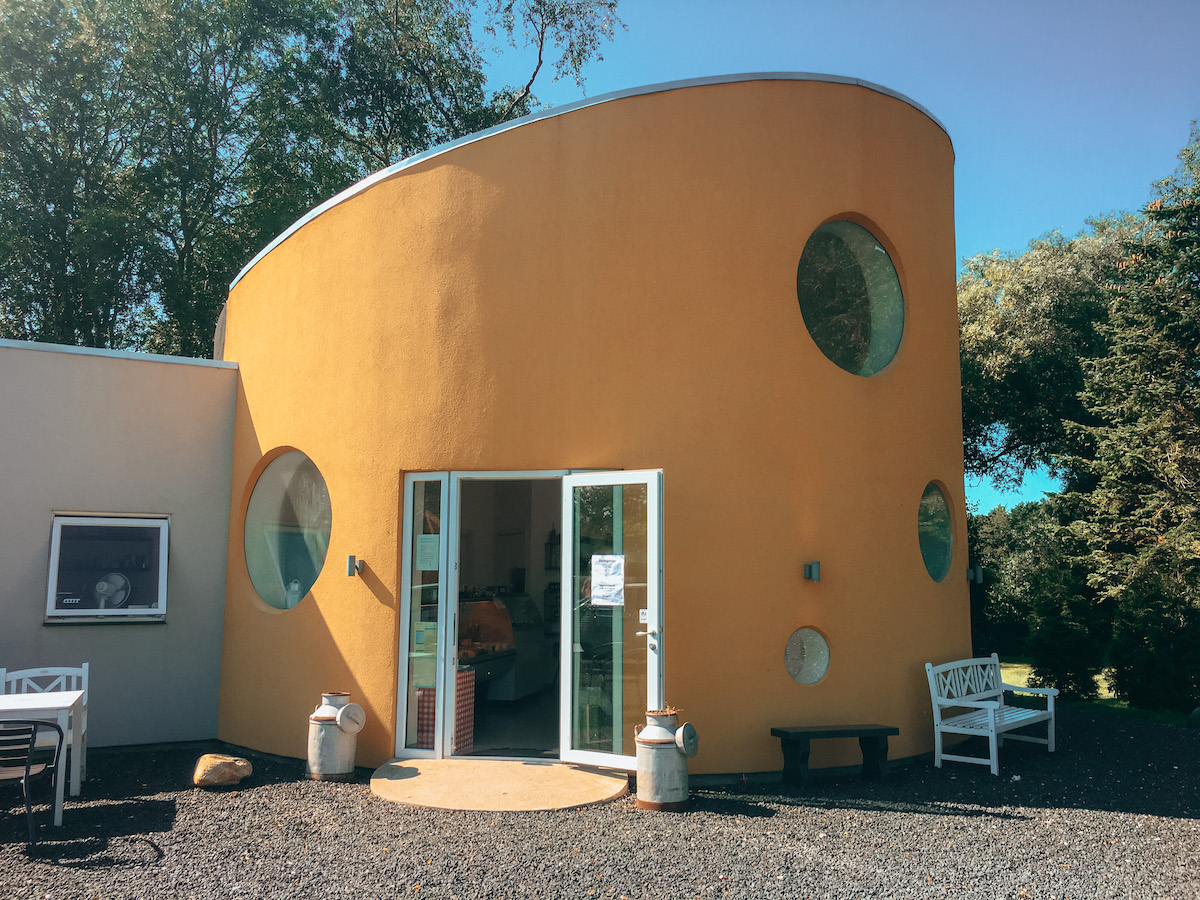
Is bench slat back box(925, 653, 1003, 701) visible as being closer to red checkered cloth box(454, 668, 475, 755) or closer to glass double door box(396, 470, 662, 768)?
glass double door box(396, 470, 662, 768)

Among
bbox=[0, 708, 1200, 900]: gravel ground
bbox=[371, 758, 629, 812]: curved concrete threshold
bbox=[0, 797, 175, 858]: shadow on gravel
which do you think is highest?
bbox=[371, 758, 629, 812]: curved concrete threshold

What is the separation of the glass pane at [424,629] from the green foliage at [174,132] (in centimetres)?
1296

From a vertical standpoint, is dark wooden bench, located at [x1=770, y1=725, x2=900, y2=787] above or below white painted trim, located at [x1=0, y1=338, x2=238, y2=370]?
below

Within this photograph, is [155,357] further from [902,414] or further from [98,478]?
[902,414]

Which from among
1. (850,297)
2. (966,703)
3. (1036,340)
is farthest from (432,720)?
(1036,340)

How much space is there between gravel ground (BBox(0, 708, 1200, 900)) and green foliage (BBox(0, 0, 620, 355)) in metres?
13.6

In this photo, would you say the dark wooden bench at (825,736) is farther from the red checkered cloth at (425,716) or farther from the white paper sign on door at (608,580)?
the red checkered cloth at (425,716)

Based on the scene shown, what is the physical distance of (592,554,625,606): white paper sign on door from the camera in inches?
247

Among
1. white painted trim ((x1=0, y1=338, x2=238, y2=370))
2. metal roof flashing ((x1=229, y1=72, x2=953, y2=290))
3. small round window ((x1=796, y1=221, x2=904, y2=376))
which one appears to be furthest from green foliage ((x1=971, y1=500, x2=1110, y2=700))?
white painted trim ((x1=0, y1=338, x2=238, y2=370))

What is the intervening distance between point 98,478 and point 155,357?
1.28 meters

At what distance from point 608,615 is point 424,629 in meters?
1.56

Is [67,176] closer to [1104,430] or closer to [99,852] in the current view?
[99,852]

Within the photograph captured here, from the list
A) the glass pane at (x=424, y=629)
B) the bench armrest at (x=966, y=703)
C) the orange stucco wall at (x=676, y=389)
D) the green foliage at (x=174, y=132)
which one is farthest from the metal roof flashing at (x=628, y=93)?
the green foliage at (x=174, y=132)

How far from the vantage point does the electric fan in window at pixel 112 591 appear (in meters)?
7.96
